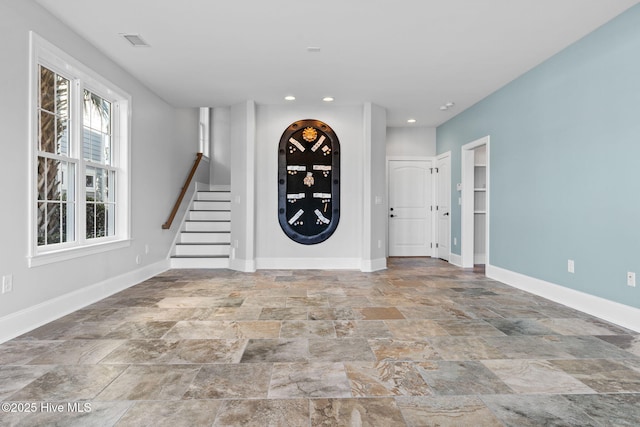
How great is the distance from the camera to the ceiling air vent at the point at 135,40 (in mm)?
3579

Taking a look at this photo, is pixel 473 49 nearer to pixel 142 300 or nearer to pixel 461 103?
pixel 461 103

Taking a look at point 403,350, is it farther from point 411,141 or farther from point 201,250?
point 411,141

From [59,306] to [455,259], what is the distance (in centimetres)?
580

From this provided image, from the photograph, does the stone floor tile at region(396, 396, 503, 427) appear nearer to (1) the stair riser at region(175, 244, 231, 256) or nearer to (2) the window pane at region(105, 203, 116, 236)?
(2) the window pane at region(105, 203, 116, 236)

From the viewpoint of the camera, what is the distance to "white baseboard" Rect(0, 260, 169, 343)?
2.73 meters

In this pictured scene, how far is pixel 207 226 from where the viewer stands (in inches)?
264

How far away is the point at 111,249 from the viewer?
4180 millimetres

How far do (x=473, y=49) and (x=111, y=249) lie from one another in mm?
4572

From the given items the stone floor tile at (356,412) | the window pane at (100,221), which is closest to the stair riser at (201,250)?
the window pane at (100,221)

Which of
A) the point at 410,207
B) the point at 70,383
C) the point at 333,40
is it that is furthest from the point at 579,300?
the point at 70,383

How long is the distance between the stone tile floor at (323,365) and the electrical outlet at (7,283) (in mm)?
372

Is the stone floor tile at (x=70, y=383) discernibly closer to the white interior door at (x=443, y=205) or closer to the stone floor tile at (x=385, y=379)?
the stone floor tile at (x=385, y=379)

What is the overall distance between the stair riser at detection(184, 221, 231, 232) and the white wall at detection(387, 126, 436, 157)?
140 inches

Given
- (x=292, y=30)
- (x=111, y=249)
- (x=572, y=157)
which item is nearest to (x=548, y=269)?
(x=572, y=157)
